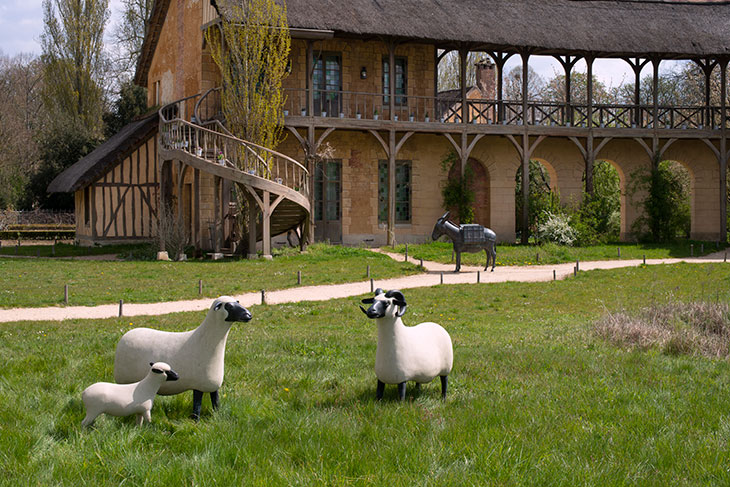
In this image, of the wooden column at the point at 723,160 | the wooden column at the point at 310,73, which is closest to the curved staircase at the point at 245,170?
the wooden column at the point at 310,73

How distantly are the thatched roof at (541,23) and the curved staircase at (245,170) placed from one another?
395 cm

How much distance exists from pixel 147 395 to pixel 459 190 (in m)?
21.9

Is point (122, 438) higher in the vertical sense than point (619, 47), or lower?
lower

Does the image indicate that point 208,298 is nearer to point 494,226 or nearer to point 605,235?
point 494,226

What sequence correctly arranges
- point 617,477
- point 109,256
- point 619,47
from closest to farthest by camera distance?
point 617,477 → point 109,256 → point 619,47

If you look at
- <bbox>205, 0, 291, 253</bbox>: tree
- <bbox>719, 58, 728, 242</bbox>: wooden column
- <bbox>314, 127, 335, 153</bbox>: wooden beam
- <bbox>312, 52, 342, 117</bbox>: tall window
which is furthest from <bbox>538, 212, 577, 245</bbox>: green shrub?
<bbox>205, 0, 291, 253</bbox>: tree

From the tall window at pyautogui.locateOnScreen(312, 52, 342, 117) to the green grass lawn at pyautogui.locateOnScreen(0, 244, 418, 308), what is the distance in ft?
19.2

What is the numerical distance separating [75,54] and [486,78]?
67.0 feet

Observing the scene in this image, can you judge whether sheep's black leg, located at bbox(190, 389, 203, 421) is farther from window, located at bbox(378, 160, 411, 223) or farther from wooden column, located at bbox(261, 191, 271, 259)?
window, located at bbox(378, 160, 411, 223)

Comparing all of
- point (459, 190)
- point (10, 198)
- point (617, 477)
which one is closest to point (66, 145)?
point (10, 198)

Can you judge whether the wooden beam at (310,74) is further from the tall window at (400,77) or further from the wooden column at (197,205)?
the wooden column at (197,205)

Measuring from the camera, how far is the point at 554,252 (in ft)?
75.3

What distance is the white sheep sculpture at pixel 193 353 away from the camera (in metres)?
5.67

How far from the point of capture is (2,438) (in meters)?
5.16
